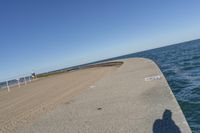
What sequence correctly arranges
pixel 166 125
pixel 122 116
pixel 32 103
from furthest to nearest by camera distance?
pixel 32 103
pixel 122 116
pixel 166 125

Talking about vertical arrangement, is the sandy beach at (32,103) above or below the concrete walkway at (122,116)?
below

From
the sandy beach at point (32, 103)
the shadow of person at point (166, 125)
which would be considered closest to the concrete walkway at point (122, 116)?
the shadow of person at point (166, 125)

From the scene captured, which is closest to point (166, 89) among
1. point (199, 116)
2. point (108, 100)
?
point (199, 116)

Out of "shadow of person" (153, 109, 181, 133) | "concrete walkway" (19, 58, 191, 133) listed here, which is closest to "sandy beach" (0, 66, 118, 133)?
"concrete walkway" (19, 58, 191, 133)

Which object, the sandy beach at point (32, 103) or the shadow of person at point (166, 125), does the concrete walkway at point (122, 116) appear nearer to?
the shadow of person at point (166, 125)

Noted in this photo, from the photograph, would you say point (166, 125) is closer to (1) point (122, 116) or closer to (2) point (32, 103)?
(1) point (122, 116)


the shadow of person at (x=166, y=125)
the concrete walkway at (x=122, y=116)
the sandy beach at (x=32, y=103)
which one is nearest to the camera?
the shadow of person at (x=166, y=125)

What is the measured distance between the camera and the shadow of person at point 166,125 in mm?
5123

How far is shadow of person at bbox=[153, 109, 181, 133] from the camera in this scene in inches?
202

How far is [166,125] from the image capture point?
545 centimetres

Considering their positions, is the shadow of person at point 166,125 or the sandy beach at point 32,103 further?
the sandy beach at point 32,103

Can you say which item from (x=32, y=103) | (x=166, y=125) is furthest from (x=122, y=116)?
(x=32, y=103)

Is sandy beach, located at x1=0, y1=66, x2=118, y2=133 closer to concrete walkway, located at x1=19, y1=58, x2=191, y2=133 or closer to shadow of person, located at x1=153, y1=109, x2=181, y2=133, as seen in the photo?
concrete walkway, located at x1=19, y1=58, x2=191, y2=133

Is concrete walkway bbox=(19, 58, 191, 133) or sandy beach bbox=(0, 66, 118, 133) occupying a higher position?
concrete walkway bbox=(19, 58, 191, 133)
